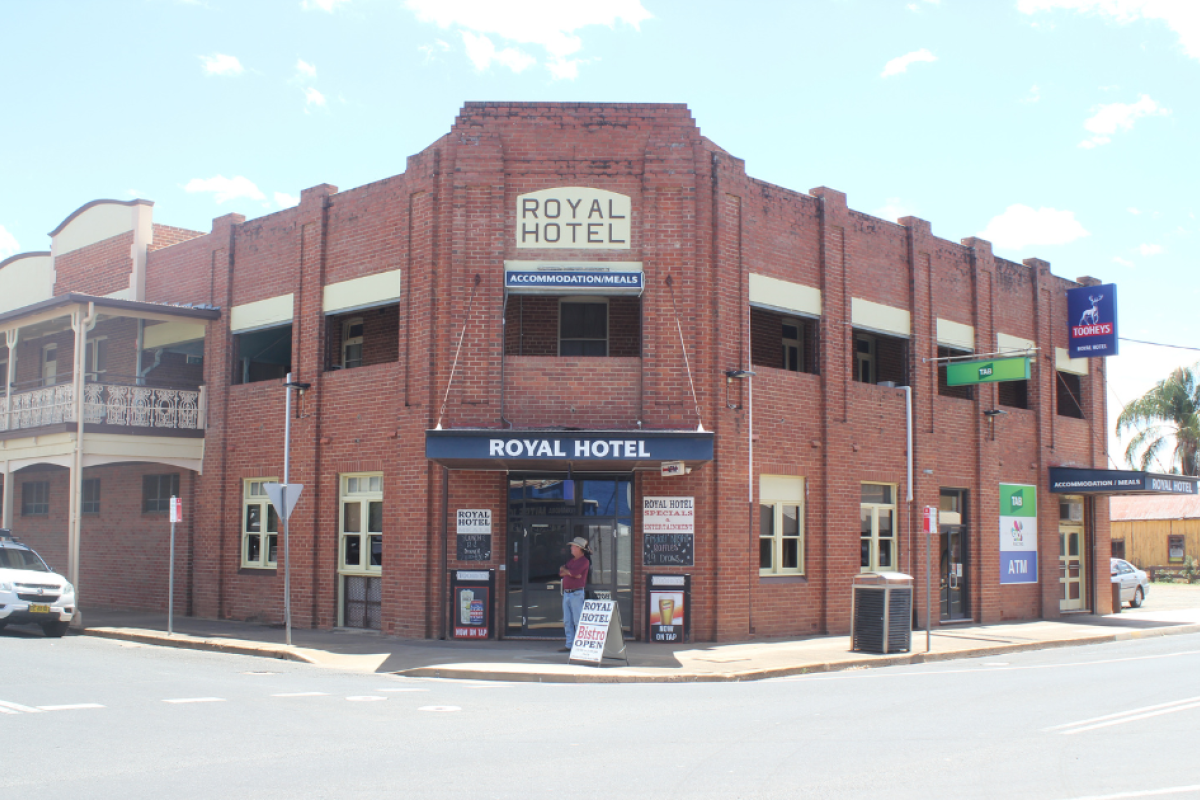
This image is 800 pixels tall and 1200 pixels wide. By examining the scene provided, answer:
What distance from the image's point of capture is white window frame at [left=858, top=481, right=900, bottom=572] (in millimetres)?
20781

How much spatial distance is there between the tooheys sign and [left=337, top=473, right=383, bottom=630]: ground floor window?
56.1 feet

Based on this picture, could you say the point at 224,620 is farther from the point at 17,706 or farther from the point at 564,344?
the point at 17,706

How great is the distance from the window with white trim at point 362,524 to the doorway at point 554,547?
272 centimetres

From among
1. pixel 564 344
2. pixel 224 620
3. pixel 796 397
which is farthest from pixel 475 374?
pixel 224 620

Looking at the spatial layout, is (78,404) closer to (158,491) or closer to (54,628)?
(158,491)

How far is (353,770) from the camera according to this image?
780cm

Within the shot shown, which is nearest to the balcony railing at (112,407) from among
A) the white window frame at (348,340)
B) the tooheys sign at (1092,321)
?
the white window frame at (348,340)

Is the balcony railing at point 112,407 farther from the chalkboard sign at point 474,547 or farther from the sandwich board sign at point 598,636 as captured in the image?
the sandwich board sign at point 598,636

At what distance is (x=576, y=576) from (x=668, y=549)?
205 cm

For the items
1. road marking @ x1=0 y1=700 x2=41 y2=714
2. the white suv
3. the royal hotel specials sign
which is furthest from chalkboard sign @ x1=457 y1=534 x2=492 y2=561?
road marking @ x1=0 y1=700 x2=41 y2=714

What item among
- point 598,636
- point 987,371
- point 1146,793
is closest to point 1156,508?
point 987,371

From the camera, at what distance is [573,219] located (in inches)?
711

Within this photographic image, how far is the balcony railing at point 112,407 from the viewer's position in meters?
21.0

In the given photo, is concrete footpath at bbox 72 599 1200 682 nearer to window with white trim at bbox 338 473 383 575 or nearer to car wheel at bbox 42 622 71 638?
car wheel at bbox 42 622 71 638
